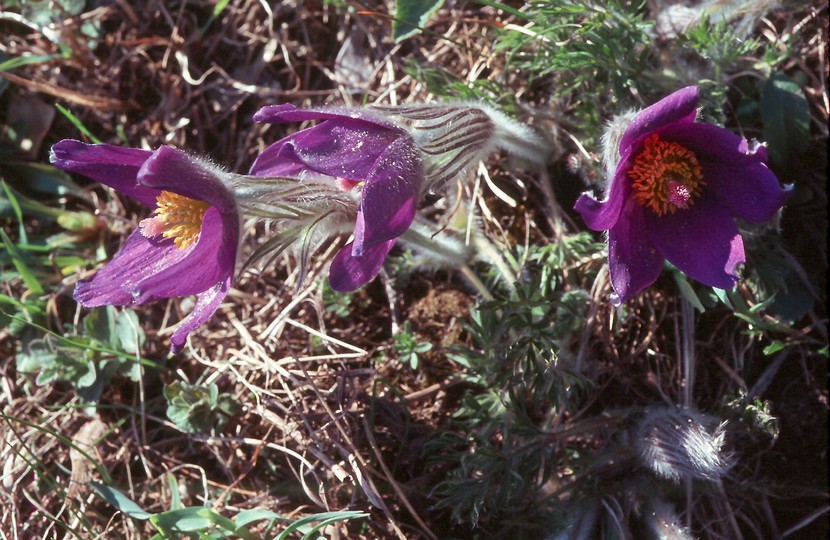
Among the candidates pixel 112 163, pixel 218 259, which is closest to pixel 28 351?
pixel 112 163

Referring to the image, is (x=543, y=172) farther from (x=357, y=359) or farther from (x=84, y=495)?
(x=84, y=495)

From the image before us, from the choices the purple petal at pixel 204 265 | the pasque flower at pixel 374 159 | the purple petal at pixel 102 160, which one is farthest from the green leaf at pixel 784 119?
the purple petal at pixel 102 160

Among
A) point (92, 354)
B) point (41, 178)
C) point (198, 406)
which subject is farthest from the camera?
point (41, 178)

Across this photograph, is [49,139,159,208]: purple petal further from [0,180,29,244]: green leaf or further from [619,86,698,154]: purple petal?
[619,86,698,154]: purple petal

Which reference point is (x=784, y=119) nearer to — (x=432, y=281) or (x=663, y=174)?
(x=663, y=174)

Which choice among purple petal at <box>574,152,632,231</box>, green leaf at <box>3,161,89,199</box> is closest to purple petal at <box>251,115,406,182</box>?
purple petal at <box>574,152,632,231</box>

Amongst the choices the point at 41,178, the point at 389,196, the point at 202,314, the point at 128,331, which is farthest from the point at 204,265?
the point at 41,178

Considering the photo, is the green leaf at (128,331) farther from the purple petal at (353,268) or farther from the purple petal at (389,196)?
the purple petal at (389,196)
